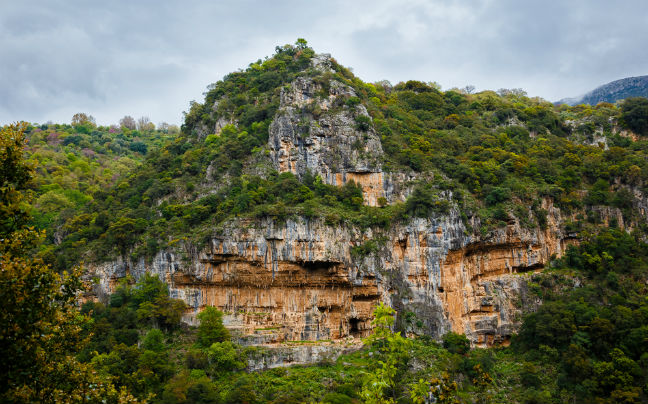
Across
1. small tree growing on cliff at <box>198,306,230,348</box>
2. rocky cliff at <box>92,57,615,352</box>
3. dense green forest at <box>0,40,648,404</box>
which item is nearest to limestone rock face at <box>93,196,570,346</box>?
rocky cliff at <box>92,57,615,352</box>

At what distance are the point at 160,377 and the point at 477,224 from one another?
29458 millimetres

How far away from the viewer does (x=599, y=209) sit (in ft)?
142

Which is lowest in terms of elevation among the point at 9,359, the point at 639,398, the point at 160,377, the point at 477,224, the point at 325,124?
the point at 639,398

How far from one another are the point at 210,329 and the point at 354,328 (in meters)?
13.6

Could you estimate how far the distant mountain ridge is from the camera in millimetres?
100438

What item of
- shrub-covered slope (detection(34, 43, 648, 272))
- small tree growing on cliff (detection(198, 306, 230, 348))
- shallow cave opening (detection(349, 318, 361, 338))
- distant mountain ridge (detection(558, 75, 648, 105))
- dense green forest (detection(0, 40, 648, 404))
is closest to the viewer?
dense green forest (detection(0, 40, 648, 404))

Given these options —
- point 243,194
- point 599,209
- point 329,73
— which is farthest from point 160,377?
point 599,209

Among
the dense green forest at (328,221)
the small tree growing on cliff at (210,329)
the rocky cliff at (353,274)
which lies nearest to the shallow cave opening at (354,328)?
the rocky cliff at (353,274)

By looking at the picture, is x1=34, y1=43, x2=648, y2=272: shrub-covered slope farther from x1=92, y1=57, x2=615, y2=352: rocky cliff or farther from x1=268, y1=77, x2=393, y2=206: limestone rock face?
x1=92, y1=57, x2=615, y2=352: rocky cliff

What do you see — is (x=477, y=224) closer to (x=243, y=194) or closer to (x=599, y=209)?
(x=599, y=209)

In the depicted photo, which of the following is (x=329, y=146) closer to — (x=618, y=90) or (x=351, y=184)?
(x=351, y=184)

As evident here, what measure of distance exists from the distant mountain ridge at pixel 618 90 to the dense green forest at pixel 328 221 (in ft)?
167

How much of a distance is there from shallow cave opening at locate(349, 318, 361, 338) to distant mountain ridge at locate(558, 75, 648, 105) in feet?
309

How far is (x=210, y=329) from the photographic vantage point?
33.8 meters
